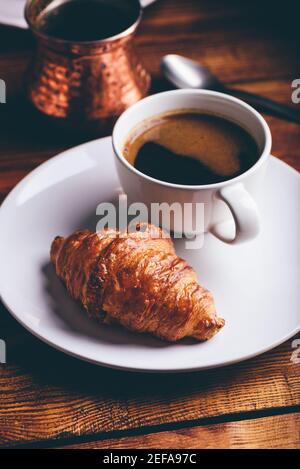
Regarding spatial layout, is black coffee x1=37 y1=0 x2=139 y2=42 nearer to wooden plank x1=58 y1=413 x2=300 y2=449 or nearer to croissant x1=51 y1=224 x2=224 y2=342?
croissant x1=51 y1=224 x2=224 y2=342

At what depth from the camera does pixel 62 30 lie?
1.51 meters

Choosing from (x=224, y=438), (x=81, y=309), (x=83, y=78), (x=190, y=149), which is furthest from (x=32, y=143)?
(x=224, y=438)

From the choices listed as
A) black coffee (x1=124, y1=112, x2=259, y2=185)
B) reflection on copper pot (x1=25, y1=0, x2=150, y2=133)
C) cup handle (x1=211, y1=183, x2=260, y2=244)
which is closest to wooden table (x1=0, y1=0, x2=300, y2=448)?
cup handle (x1=211, y1=183, x2=260, y2=244)

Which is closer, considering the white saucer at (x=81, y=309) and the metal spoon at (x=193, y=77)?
the white saucer at (x=81, y=309)

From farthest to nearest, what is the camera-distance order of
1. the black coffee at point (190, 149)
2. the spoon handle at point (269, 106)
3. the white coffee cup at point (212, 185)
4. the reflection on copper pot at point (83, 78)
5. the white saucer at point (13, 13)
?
the white saucer at point (13, 13), the spoon handle at point (269, 106), the reflection on copper pot at point (83, 78), the black coffee at point (190, 149), the white coffee cup at point (212, 185)

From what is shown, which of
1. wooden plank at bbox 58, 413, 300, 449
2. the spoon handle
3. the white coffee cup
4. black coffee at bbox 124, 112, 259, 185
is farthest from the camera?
the spoon handle

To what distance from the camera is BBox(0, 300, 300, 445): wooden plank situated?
108 centimetres

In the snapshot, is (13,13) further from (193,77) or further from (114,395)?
(114,395)

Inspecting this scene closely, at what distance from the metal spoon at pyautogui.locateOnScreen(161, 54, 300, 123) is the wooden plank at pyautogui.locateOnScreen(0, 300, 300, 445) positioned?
757mm

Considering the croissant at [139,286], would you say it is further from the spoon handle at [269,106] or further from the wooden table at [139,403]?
the spoon handle at [269,106]

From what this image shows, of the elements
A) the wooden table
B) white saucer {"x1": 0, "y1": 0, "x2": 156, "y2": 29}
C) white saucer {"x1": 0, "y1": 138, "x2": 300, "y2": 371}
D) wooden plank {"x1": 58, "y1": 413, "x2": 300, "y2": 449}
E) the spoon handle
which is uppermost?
white saucer {"x1": 0, "y1": 0, "x2": 156, "y2": 29}

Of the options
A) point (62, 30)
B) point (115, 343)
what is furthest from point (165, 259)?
point (62, 30)

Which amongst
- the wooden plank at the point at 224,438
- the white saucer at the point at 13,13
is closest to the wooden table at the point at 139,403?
the wooden plank at the point at 224,438

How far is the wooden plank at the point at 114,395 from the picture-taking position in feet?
3.53
